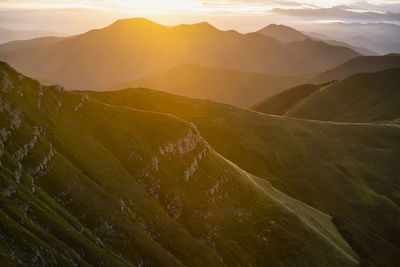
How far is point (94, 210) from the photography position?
233 ft

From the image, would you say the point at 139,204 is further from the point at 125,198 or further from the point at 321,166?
the point at 321,166

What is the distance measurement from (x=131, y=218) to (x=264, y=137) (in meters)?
119

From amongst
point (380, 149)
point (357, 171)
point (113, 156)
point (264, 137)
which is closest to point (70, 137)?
point (113, 156)

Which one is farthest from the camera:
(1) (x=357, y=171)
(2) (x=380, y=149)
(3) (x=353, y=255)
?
(2) (x=380, y=149)

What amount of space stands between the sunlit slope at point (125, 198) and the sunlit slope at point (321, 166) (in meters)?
27.4

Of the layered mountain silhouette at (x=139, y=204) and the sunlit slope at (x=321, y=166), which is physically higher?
the layered mountain silhouette at (x=139, y=204)

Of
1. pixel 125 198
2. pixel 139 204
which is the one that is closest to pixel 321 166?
pixel 139 204

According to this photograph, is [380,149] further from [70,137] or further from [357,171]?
[70,137]

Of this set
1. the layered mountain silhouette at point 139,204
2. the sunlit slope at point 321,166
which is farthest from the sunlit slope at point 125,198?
the sunlit slope at point 321,166

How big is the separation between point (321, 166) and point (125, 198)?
4695 inches

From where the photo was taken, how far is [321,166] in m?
172

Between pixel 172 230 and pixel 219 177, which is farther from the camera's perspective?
pixel 219 177

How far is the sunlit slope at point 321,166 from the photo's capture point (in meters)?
139

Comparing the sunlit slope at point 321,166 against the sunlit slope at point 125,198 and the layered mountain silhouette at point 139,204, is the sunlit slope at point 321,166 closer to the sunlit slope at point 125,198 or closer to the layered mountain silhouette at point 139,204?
the layered mountain silhouette at point 139,204
